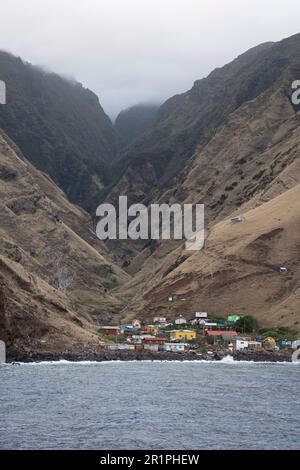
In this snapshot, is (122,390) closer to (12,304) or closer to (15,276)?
(12,304)

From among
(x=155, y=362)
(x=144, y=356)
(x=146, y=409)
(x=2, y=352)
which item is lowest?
(x=146, y=409)

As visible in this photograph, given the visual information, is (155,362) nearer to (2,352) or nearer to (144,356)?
(144,356)

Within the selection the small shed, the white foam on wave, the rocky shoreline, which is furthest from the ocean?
the rocky shoreline

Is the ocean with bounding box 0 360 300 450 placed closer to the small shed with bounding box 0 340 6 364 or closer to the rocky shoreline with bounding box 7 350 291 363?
the small shed with bounding box 0 340 6 364

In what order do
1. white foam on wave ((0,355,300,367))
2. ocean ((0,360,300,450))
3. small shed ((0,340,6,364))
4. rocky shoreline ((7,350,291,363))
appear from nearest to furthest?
ocean ((0,360,300,450)) → white foam on wave ((0,355,300,367)) → small shed ((0,340,6,364)) → rocky shoreline ((7,350,291,363))

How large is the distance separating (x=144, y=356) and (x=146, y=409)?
3922 inches

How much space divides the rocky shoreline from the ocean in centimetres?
1885

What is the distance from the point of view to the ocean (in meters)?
72.3

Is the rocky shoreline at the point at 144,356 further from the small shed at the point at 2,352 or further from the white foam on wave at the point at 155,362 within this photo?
the small shed at the point at 2,352

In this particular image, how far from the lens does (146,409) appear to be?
9375 centimetres

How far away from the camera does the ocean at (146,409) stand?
2847 inches

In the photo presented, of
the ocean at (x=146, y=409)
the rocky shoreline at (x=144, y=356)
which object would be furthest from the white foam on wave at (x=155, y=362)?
the ocean at (x=146, y=409)

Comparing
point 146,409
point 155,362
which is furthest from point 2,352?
point 146,409

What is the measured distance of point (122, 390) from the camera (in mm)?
114750
